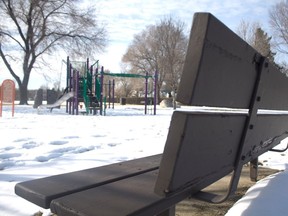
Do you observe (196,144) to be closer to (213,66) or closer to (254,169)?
(213,66)

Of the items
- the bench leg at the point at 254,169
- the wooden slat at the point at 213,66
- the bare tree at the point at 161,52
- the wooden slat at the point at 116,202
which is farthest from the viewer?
the bare tree at the point at 161,52

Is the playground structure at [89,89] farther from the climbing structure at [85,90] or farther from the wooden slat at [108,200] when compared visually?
the wooden slat at [108,200]

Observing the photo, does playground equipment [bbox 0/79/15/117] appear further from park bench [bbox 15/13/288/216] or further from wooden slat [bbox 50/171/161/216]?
wooden slat [bbox 50/171/161/216]

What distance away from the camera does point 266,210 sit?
2.58 meters

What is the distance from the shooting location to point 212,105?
1764mm

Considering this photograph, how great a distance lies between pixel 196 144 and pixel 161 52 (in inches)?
2153

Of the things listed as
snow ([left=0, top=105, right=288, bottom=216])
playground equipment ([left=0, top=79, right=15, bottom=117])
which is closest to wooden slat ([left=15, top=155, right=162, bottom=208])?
snow ([left=0, top=105, right=288, bottom=216])

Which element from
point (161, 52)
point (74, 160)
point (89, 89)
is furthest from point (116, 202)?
point (161, 52)

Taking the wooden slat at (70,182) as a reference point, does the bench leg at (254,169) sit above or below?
below

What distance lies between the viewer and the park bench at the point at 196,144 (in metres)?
1.54

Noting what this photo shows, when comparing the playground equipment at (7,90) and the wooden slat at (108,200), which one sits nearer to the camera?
the wooden slat at (108,200)

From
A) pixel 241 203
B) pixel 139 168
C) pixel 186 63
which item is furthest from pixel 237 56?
pixel 241 203

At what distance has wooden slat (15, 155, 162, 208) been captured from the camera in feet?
6.40

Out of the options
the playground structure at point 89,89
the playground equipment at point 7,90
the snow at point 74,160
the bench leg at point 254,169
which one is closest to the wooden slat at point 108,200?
the snow at point 74,160
